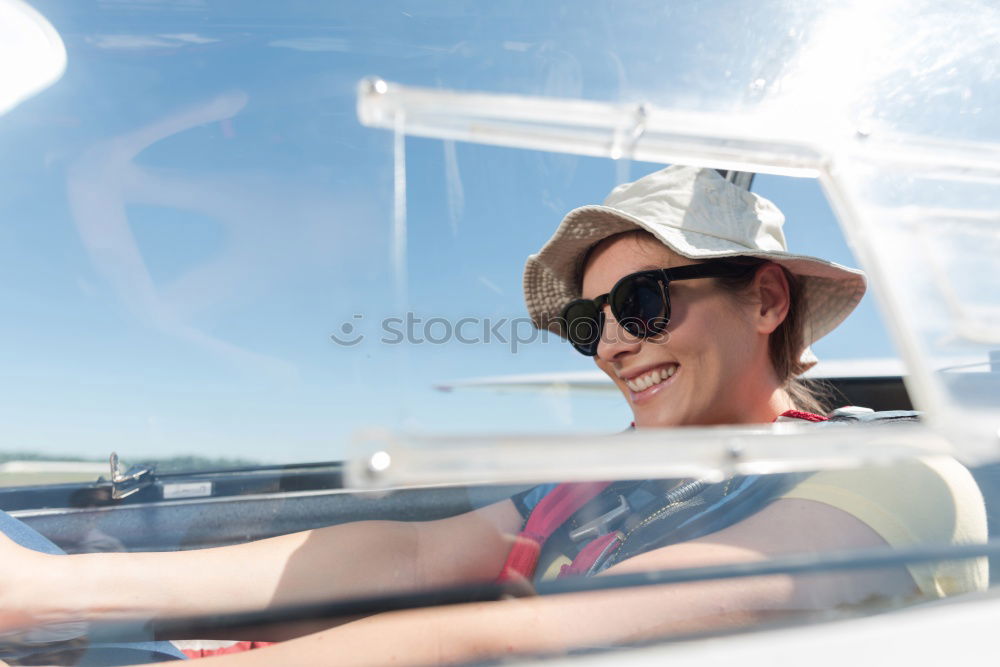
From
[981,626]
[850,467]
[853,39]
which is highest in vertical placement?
[853,39]

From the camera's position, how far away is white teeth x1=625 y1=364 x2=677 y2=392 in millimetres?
1212

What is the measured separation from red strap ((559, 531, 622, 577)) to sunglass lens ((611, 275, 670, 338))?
0.47 metres

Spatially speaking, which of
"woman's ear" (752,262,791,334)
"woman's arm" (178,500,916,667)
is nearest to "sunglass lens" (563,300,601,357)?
"woman's ear" (752,262,791,334)

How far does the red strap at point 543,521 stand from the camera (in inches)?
30.5

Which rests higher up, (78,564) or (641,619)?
(78,564)

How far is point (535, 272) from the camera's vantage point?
1.24 m

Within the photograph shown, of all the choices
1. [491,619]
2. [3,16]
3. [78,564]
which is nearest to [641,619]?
[491,619]

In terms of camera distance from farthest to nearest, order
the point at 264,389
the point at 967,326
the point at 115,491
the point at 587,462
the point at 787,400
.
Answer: the point at 787,400 → the point at 115,491 → the point at 264,389 → the point at 967,326 → the point at 587,462

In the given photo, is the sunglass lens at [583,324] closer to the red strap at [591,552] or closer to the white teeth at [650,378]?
the white teeth at [650,378]

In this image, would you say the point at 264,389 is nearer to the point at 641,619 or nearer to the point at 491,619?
the point at 491,619

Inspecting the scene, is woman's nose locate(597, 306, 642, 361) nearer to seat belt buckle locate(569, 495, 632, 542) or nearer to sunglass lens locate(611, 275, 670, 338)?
sunglass lens locate(611, 275, 670, 338)

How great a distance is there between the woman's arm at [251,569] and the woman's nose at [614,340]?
0.43 m

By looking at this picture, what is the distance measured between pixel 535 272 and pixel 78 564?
902mm

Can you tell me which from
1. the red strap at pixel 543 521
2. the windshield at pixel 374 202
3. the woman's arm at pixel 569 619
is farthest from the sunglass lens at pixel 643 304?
the woman's arm at pixel 569 619
